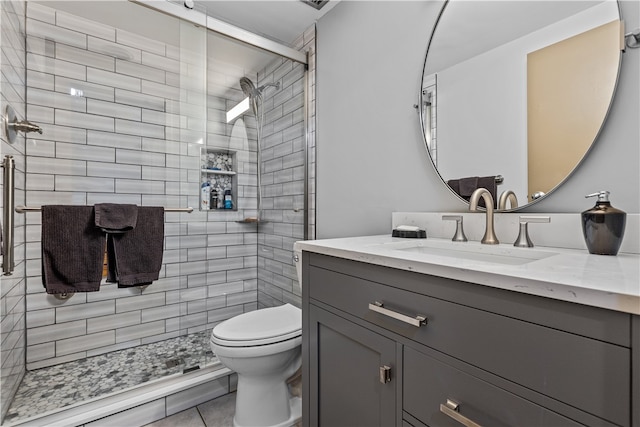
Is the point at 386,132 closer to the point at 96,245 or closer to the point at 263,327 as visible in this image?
the point at 263,327

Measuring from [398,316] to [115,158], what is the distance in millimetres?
2037

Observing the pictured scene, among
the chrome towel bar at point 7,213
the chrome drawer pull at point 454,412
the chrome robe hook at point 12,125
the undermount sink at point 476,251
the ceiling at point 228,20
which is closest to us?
the chrome drawer pull at point 454,412

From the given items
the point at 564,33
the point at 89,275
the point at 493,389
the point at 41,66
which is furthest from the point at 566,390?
the point at 41,66

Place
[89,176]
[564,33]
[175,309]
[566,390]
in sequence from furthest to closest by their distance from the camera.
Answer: [175,309], [89,176], [564,33], [566,390]

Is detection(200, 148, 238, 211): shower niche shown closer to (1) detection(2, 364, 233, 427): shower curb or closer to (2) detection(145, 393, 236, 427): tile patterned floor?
(1) detection(2, 364, 233, 427): shower curb

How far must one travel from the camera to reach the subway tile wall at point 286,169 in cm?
220

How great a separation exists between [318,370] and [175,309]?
137cm

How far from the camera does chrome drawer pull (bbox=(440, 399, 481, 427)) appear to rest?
2.06ft

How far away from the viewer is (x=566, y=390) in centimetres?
51

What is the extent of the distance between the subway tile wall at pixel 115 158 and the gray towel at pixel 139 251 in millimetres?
214

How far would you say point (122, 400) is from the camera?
1494mm

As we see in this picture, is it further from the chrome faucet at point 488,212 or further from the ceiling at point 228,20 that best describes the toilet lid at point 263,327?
the ceiling at point 228,20

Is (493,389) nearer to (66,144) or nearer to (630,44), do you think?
(630,44)

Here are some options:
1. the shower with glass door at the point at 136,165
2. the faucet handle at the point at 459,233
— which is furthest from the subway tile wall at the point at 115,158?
the faucet handle at the point at 459,233
